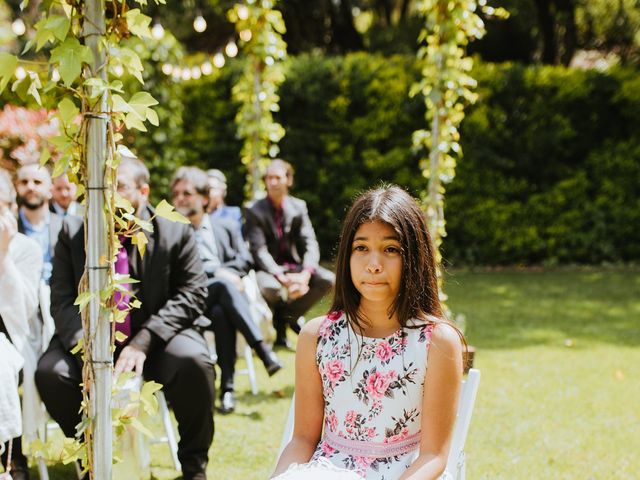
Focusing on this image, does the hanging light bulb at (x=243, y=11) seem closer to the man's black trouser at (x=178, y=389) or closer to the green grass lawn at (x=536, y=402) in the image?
the green grass lawn at (x=536, y=402)

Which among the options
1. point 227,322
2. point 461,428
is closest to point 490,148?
point 227,322

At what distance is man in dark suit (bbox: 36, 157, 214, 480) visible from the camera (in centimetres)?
369

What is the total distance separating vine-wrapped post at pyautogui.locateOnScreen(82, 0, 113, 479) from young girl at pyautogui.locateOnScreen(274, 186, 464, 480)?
0.62m

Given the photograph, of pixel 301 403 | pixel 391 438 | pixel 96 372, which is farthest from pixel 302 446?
pixel 96 372

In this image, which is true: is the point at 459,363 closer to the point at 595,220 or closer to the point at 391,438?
the point at 391,438

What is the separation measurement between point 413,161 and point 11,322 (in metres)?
9.36

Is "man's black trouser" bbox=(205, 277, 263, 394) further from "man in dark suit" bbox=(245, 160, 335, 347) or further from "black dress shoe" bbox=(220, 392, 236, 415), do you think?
"man in dark suit" bbox=(245, 160, 335, 347)

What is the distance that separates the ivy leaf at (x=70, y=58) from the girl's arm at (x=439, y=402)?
1442 mm

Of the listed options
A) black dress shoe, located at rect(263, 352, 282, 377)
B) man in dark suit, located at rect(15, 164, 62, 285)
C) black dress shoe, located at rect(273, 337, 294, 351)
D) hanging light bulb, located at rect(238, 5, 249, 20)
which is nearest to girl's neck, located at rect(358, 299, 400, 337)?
black dress shoe, located at rect(263, 352, 282, 377)

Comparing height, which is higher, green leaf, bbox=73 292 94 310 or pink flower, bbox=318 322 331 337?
green leaf, bbox=73 292 94 310

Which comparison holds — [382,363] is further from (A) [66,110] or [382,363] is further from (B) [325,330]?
(A) [66,110]

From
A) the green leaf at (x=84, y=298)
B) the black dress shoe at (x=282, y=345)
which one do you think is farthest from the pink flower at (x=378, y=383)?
the black dress shoe at (x=282, y=345)

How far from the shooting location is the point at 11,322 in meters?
3.80

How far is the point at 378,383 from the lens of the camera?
263cm
